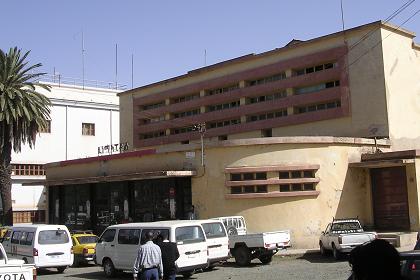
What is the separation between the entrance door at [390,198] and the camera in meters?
26.6

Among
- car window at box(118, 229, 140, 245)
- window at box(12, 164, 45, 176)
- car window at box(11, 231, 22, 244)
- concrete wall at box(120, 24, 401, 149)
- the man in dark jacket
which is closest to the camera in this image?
the man in dark jacket

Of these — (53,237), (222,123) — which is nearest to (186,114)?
(222,123)

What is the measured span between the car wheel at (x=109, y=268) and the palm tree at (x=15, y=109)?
19.8 m

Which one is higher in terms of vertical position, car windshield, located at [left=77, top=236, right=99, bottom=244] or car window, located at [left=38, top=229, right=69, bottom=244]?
car window, located at [left=38, top=229, right=69, bottom=244]

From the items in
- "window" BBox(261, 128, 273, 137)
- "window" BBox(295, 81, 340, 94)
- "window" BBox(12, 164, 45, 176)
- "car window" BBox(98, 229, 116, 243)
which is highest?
"window" BBox(295, 81, 340, 94)

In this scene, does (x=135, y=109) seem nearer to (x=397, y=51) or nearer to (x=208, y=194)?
(x=208, y=194)

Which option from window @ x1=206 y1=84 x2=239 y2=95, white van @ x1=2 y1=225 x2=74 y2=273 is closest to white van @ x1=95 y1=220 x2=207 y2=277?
white van @ x1=2 y1=225 x2=74 y2=273

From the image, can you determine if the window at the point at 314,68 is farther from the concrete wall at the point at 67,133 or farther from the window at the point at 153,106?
the concrete wall at the point at 67,133

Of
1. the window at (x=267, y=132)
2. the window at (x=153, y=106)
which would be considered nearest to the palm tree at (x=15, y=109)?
the window at (x=153, y=106)

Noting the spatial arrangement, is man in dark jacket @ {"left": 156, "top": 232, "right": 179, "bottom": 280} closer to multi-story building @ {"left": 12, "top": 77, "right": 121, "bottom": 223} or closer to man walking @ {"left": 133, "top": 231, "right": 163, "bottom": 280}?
man walking @ {"left": 133, "top": 231, "right": 163, "bottom": 280}

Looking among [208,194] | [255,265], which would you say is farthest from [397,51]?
[255,265]

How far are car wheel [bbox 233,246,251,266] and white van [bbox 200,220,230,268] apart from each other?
204 centimetres

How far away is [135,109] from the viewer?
4569 centimetres

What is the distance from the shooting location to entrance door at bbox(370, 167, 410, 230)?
26.6 meters
